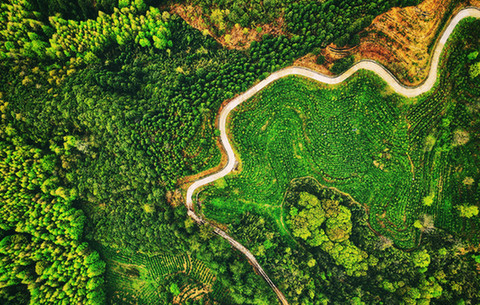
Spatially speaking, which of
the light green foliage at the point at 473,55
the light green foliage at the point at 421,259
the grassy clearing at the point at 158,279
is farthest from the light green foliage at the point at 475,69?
the grassy clearing at the point at 158,279

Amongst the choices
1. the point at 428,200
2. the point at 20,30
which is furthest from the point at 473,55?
the point at 20,30

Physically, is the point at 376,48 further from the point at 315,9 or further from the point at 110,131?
the point at 110,131

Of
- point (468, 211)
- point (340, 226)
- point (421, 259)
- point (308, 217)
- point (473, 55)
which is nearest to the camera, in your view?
point (473, 55)

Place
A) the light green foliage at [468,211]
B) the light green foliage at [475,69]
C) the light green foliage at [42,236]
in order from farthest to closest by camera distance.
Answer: the light green foliage at [42,236]
the light green foliage at [468,211]
the light green foliage at [475,69]

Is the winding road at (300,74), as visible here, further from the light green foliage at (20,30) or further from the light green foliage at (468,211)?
the light green foliage at (20,30)

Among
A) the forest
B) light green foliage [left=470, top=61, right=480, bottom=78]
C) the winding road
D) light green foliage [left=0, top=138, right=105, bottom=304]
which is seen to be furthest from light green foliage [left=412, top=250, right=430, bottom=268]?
light green foliage [left=0, top=138, right=105, bottom=304]

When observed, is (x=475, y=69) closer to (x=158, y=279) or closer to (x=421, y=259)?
(x=421, y=259)

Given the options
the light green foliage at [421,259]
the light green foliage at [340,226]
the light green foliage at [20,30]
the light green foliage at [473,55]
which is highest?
the light green foliage at [20,30]
